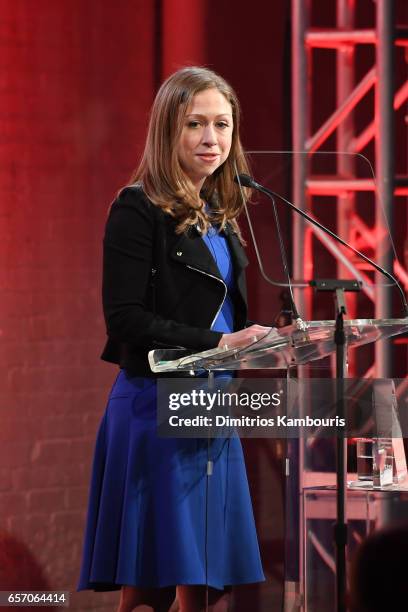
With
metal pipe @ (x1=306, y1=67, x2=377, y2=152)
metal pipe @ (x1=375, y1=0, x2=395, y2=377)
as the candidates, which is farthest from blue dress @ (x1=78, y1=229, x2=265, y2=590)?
metal pipe @ (x1=375, y1=0, x2=395, y2=377)

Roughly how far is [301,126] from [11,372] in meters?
1.33

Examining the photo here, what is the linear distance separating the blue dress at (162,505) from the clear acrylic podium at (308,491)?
0.09 meters

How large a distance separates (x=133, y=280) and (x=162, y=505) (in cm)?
50

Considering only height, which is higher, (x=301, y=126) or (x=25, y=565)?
(x=301, y=126)

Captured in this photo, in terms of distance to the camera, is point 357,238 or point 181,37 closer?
point 357,238

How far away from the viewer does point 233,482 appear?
2.20m

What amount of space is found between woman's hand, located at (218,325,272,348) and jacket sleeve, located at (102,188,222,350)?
19cm

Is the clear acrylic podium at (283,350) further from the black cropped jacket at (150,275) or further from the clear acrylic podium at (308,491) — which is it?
the black cropped jacket at (150,275)

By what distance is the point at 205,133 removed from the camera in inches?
95.0

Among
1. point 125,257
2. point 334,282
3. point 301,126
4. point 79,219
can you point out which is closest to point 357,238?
point 334,282

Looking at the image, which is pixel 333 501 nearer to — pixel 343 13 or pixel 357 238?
pixel 357 238

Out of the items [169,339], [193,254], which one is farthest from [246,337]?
[193,254]

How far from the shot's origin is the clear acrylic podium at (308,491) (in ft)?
6.67

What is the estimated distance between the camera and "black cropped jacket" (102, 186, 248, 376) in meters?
2.35
